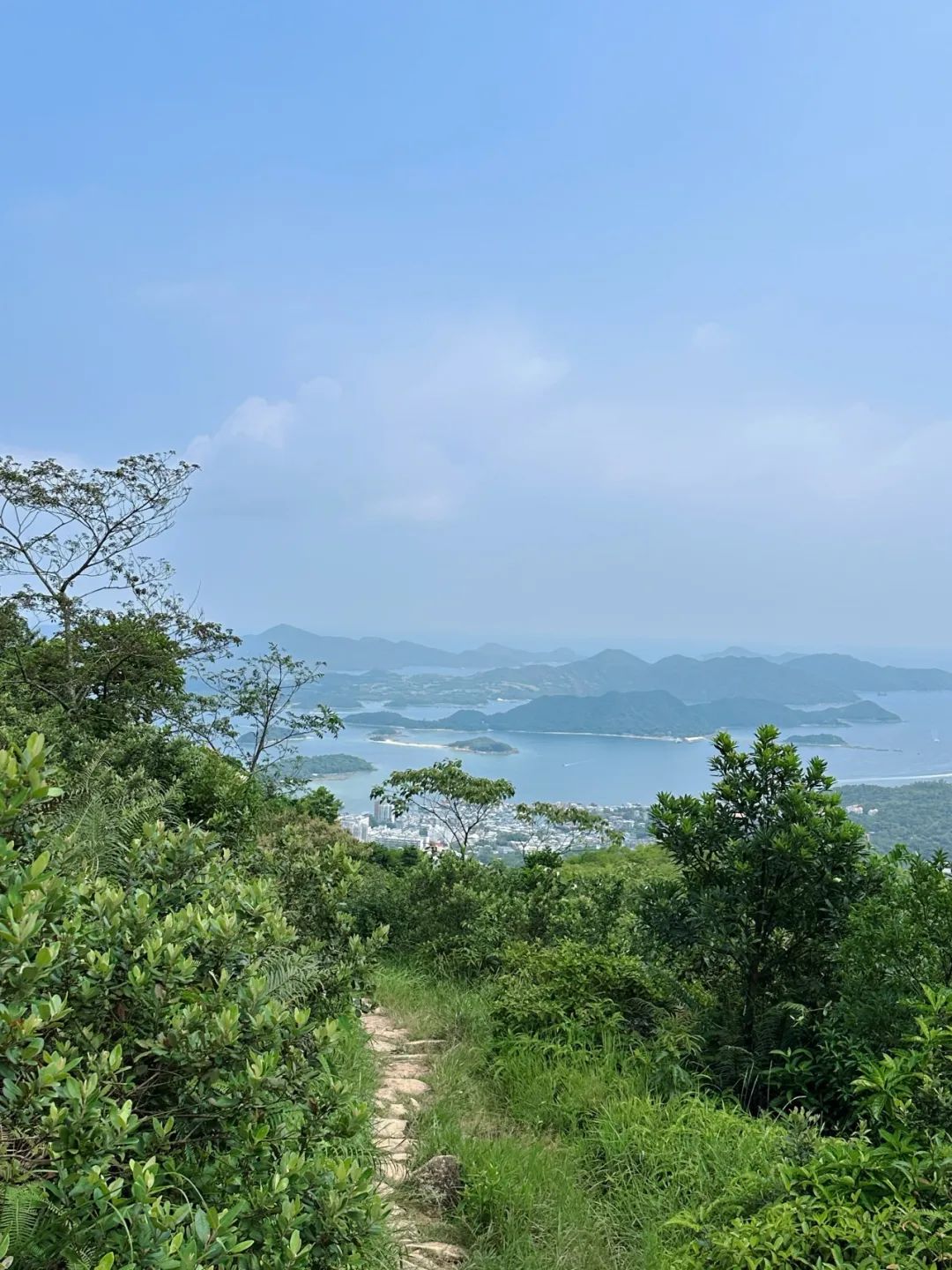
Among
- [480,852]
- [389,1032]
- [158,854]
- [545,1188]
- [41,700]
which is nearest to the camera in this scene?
[158,854]

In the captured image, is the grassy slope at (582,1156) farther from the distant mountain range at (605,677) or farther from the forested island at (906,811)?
the distant mountain range at (605,677)

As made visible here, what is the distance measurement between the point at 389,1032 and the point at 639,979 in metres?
1.70

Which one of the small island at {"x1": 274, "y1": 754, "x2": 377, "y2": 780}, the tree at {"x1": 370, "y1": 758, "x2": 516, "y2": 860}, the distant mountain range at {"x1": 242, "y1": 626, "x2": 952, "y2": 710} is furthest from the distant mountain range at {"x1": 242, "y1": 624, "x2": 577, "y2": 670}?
the tree at {"x1": 370, "y1": 758, "x2": 516, "y2": 860}

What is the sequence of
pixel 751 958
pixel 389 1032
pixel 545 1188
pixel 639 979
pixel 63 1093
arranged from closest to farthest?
pixel 63 1093
pixel 545 1188
pixel 751 958
pixel 639 979
pixel 389 1032

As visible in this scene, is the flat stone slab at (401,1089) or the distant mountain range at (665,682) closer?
the flat stone slab at (401,1089)

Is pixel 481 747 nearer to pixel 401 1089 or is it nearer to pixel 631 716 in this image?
pixel 631 716

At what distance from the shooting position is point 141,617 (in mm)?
12836

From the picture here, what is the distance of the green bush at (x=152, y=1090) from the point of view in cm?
149

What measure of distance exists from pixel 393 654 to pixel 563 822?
56778 mm

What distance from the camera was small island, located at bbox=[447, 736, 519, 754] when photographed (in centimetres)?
3519

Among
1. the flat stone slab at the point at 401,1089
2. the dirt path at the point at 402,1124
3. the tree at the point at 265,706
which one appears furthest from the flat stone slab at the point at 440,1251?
the tree at the point at 265,706

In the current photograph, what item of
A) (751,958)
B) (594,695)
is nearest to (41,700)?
(751,958)

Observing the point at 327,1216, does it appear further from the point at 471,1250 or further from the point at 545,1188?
the point at 545,1188

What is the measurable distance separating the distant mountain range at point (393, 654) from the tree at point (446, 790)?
3536cm
